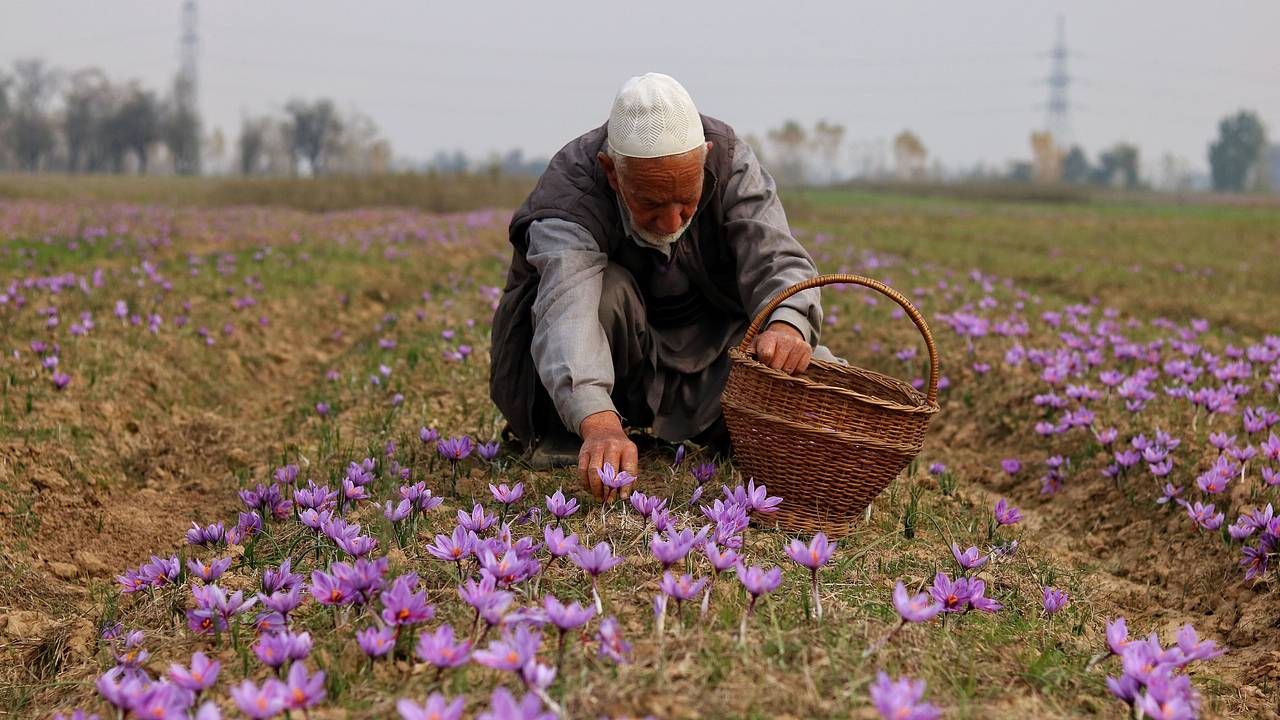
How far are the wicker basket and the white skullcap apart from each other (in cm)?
59

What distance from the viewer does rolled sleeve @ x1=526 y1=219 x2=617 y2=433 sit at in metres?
3.13

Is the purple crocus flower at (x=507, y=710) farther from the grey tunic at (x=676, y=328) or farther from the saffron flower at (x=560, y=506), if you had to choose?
the grey tunic at (x=676, y=328)

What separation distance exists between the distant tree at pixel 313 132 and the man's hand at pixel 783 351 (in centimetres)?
9140

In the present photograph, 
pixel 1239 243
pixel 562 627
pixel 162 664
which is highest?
pixel 1239 243

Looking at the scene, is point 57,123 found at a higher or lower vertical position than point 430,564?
higher

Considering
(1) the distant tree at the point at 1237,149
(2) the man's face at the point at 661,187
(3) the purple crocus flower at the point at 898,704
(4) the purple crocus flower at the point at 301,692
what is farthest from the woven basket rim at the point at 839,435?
(1) the distant tree at the point at 1237,149

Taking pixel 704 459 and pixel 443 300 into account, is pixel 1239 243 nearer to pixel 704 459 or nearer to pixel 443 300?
pixel 443 300

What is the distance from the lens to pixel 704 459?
402 cm

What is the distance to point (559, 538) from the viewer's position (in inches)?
94.7

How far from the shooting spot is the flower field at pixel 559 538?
2109mm

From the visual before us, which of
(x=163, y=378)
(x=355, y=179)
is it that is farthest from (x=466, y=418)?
(x=355, y=179)

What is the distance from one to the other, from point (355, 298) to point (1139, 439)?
7281 millimetres

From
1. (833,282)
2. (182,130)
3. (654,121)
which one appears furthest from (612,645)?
(182,130)

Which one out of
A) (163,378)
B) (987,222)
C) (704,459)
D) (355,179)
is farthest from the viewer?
(355,179)
